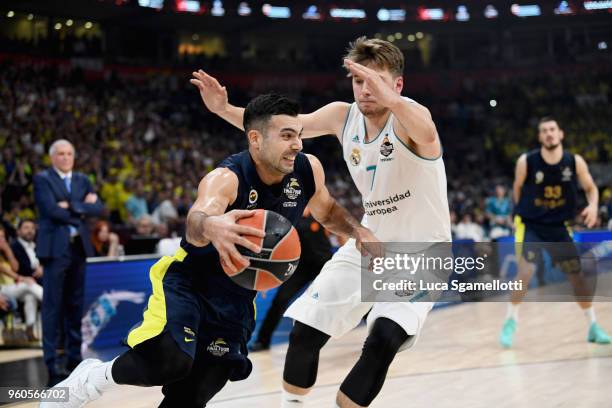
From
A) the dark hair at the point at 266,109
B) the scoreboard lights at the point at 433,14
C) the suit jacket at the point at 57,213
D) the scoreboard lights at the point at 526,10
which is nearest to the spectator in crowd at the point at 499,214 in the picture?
the suit jacket at the point at 57,213

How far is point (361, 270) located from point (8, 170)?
10.0 meters

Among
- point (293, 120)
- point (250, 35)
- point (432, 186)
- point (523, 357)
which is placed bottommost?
point (523, 357)

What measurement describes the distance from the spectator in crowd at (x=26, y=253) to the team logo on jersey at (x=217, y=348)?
17.2 ft

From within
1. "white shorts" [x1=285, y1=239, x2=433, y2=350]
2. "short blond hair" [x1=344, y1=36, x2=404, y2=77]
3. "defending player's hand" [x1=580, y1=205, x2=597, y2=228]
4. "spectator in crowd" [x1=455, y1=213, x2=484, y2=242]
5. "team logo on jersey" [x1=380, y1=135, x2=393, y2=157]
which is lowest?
"spectator in crowd" [x1=455, y1=213, x2=484, y2=242]

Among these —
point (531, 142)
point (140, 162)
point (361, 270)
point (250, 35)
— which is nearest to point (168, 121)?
point (140, 162)

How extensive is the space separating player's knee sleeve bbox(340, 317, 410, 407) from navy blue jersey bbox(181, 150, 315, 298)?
2.12 feet

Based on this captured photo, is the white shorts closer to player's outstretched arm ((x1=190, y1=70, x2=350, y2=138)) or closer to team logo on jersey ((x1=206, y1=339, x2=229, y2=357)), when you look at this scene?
team logo on jersey ((x1=206, y1=339, x2=229, y2=357))

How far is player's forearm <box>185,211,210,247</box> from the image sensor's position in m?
3.28

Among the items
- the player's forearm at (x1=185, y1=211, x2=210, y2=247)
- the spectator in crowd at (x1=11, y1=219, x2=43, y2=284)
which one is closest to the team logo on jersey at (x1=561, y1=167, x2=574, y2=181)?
the player's forearm at (x1=185, y1=211, x2=210, y2=247)

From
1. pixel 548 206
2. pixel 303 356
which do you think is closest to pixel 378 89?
pixel 303 356

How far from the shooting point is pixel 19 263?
28.1 ft

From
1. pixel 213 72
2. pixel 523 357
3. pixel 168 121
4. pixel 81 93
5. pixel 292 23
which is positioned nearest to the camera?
pixel 523 357

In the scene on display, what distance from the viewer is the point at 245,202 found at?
12.2ft

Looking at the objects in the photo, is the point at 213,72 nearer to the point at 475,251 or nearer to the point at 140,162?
the point at 140,162
